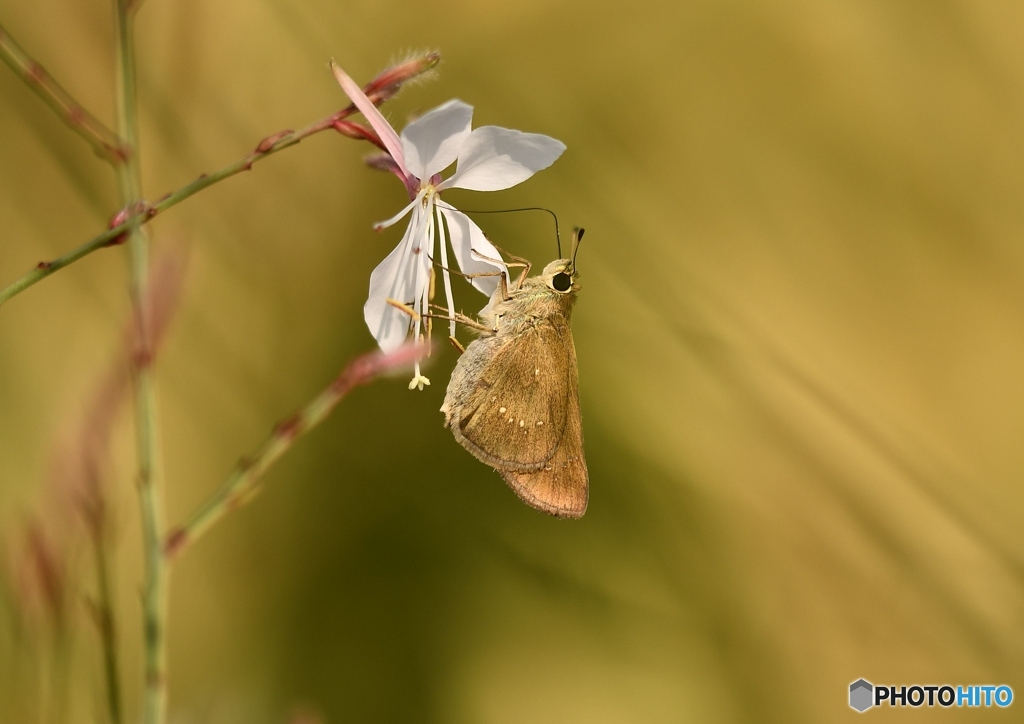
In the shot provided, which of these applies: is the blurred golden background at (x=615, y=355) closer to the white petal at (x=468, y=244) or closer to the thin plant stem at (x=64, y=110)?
→ the white petal at (x=468, y=244)

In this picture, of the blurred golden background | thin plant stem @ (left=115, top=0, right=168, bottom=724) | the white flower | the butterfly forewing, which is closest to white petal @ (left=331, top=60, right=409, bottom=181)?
the white flower

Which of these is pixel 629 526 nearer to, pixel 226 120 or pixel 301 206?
pixel 301 206

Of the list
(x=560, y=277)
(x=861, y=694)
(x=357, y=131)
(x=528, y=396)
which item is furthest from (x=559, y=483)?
(x=861, y=694)

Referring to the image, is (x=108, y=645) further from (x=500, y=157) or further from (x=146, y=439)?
(x=500, y=157)

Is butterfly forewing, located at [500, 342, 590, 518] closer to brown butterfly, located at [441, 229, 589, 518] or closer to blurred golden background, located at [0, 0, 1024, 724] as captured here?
brown butterfly, located at [441, 229, 589, 518]

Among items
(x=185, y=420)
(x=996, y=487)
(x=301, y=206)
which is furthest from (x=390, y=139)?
(x=996, y=487)
